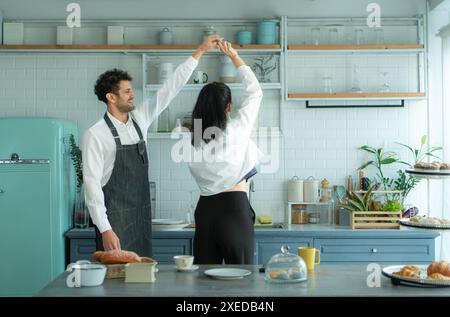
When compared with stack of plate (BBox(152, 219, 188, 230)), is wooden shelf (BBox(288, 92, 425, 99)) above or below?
above

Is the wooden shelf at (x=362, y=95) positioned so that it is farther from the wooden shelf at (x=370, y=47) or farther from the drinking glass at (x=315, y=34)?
the drinking glass at (x=315, y=34)

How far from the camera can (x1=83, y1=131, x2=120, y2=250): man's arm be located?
151 inches

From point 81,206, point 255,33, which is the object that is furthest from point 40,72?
point 255,33

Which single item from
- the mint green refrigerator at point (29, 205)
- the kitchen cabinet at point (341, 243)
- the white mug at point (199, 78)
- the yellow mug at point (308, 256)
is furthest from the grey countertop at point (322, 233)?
the yellow mug at point (308, 256)

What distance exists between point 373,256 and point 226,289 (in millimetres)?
2822

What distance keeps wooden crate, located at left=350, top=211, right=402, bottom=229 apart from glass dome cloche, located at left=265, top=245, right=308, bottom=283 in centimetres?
259

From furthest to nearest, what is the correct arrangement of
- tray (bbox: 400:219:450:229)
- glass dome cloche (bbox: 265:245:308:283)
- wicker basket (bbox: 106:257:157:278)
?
tray (bbox: 400:219:450:229) → wicker basket (bbox: 106:257:157:278) → glass dome cloche (bbox: 265:245:308:283)

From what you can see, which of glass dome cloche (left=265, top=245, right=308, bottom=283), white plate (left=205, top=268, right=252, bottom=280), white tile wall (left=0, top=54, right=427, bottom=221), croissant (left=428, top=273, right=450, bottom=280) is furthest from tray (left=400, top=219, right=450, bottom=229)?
white tile wall (left=0, top=54, right=427, bottom=221)

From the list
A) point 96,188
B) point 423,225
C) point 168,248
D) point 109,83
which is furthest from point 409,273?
point 168,248

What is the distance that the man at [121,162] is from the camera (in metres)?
4.00

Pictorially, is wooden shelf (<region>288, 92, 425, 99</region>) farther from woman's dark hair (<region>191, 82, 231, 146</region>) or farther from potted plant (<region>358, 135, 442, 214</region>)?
woman's dark hair (<region>191, 82, 231, 146</region>)

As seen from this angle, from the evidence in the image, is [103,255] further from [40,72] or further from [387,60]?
[387,60]

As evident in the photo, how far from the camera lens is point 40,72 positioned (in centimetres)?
610

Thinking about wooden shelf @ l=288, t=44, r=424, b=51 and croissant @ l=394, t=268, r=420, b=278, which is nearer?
croissant @ l=394, t=268, r=420, b=278
